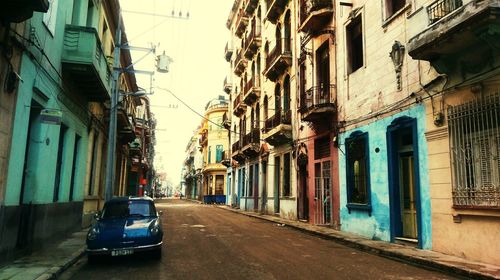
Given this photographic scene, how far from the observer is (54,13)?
1112 cm

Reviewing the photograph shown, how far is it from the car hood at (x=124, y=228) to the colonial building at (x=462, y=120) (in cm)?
714

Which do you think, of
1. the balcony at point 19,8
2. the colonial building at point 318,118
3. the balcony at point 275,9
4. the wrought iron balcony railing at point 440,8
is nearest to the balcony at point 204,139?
the balcony at point 275,9

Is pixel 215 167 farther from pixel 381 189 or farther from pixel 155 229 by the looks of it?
pixel 155 229

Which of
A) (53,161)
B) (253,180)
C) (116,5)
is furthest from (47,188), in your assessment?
(253,180)

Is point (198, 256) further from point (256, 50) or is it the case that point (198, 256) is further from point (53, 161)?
point (256, 50)

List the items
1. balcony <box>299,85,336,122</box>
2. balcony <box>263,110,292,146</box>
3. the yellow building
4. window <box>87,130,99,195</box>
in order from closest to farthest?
balcony <box>299,85,336,122</box> < window <box>87,130,99,195</box> < balcony <box>263,110,292,146</box> < the yellow building

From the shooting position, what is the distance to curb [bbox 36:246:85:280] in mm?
7377

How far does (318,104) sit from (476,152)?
8264 millimetres

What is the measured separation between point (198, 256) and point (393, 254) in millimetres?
4815

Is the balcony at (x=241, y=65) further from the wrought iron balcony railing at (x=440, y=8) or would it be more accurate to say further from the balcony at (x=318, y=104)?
the wrought iron balcony railing at (x=440, y=8)

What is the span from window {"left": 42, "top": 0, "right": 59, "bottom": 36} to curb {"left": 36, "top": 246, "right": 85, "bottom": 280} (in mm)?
5789

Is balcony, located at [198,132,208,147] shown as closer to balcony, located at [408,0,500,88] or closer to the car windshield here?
the car windshield

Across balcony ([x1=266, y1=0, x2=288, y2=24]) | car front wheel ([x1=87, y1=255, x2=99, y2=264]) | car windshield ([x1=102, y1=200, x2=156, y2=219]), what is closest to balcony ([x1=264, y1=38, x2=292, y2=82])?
balcony ([x1=266, y1=0, x2=288, y2=24])

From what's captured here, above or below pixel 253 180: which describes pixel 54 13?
above
